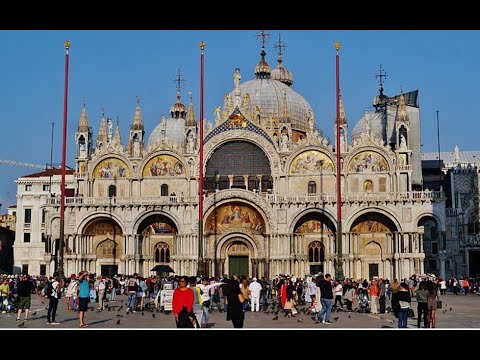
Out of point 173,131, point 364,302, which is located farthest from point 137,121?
point 364,302

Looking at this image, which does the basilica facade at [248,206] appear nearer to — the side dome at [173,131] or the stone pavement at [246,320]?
the side dome at [173,131]

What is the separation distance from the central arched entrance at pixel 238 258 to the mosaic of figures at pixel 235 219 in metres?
1.31

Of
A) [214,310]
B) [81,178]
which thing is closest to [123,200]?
[81,178]

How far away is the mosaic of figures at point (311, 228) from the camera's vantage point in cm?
5834

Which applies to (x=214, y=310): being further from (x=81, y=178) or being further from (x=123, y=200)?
(x=81, y=178)

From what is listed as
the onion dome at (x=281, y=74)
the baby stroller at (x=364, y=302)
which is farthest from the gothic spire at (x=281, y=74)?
the baby stroller at (x=364, y=302)

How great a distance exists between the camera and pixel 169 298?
31.3 m

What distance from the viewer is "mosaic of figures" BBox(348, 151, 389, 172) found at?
58688mm

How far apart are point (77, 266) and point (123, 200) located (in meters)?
5.93

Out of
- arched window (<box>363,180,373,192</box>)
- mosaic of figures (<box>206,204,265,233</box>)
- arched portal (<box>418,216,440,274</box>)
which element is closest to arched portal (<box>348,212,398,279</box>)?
arched window (<box>363,180,373,192</box>)

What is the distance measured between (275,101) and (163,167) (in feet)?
53.7

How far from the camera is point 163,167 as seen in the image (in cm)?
6062

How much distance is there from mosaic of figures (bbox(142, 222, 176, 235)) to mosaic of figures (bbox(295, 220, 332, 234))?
952cm

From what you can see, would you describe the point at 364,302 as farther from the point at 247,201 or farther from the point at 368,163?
the point at 368,163
